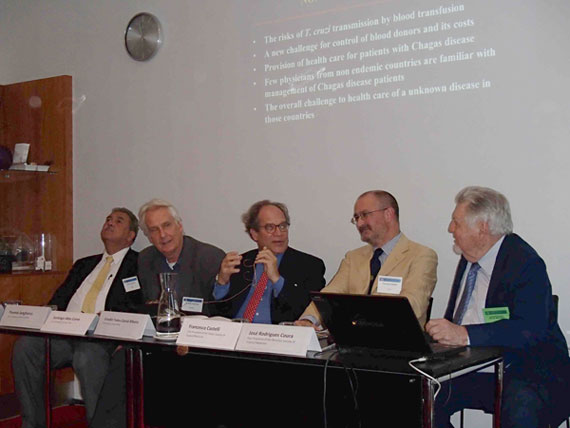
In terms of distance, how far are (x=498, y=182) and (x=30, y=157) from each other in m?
3.51

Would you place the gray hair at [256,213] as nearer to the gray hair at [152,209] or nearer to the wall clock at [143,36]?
the gray hair at [152,209]

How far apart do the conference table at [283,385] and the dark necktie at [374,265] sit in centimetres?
102

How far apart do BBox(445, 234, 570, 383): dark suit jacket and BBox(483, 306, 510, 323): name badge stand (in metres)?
0.02

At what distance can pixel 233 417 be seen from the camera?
2920 millimetres

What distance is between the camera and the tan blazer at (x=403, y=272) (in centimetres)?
352

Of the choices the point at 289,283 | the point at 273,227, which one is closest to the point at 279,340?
the point at 289,283

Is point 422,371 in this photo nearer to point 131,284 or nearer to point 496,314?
point 496,314

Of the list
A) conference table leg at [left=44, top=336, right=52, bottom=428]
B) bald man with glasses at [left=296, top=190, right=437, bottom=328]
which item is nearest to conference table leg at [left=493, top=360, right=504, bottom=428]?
bald man with glasses at [left=296, top=190, right=437, bottom=328]

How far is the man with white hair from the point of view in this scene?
4348 mm

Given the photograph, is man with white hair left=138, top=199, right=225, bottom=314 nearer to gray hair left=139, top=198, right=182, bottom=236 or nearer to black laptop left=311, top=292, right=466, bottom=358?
gray hair left=139, top=198, right=182, bottom=236

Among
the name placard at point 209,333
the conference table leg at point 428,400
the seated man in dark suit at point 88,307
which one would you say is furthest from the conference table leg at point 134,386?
the conference table leg at point 428,400

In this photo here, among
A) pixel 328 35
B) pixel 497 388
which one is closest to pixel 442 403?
pixel 497 388

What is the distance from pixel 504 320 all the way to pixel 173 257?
229 centimetres

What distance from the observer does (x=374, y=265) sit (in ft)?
12.3
